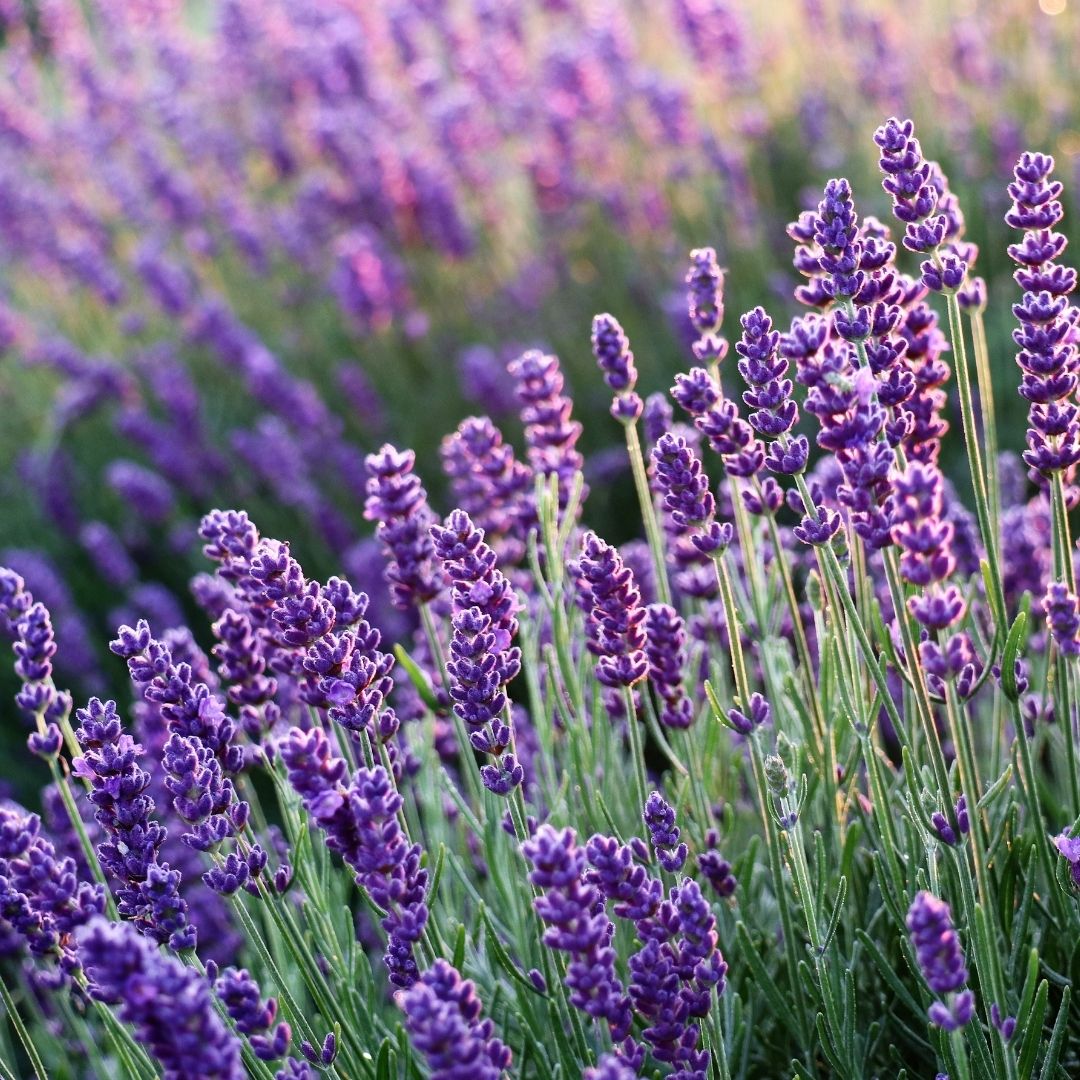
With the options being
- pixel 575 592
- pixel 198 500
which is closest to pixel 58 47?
pixel 198 500

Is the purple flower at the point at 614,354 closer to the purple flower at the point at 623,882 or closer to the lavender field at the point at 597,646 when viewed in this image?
the lavender field at the point at 597,646

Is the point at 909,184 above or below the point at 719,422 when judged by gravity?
above

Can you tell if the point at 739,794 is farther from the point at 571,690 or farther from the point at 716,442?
the point at 716,442

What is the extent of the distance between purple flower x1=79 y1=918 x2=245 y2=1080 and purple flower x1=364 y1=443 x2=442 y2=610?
3.02 feet

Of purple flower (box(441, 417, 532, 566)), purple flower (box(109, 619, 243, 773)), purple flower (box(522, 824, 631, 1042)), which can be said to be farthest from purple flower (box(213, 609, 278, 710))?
purple flower (box(522, 824, 631, 1042))

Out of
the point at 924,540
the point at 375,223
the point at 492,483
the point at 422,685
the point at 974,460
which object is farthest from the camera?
the point at 375,223

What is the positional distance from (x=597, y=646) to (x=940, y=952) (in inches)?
27.5

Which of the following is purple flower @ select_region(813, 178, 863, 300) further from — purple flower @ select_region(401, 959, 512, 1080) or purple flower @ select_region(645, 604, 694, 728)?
purple flower @ select_region(401, 959, 512, 1080)

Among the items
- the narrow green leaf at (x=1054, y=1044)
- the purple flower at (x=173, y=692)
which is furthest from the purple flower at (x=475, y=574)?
the narrow green leaf at (x=1054, y=1044)

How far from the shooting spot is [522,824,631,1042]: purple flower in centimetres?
141

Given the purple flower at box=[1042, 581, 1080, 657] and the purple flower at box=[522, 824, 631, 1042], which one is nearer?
the purple flower at box=[522, 824, 631, 1042]

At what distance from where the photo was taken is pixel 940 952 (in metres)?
1.36

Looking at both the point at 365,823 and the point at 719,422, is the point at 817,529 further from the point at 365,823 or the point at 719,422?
the point at 365,823

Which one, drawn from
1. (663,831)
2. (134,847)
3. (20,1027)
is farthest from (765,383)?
(20,1027)
